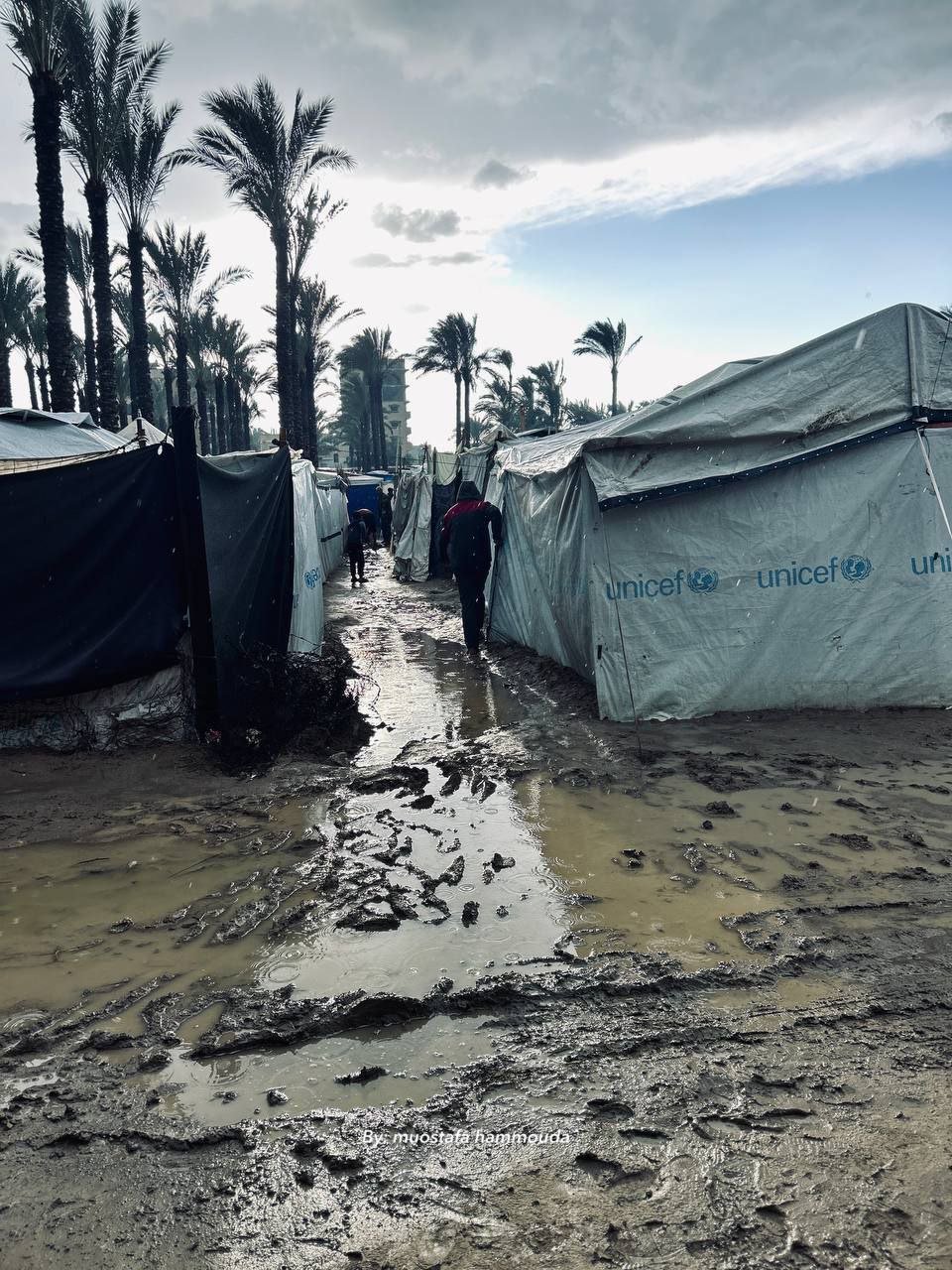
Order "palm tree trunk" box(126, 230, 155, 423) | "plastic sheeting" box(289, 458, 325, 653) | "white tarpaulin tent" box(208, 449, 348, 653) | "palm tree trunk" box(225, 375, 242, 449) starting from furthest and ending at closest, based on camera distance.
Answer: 1. "palm tree trunk" box(225, 375, 242, 449)
2. "palm tree trunk" box(126, 230, 155, 423)
3. "plastic sheeting" box(289, 458, 325, 653)
4. "white tarpaulin tent" box(208, 449, 348, 653)

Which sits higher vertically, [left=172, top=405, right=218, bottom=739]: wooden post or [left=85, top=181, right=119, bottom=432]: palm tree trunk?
[left=85, top=181, right=119, bottom=432]: palm tree trunk

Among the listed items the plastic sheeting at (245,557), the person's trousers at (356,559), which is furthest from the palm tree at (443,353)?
the plastic sheeting at (245,557)

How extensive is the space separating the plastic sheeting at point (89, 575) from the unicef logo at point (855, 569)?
507 centimetres

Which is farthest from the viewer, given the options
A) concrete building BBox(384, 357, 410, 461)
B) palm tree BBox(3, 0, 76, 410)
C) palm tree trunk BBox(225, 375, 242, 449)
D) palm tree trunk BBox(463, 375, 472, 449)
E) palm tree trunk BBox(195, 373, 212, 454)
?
concrete building BBox(384, 357, 410, 461)

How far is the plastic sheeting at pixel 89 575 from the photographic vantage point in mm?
5516

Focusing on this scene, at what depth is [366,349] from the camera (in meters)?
48.1

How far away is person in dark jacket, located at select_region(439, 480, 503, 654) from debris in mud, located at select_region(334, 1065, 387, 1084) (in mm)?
7177

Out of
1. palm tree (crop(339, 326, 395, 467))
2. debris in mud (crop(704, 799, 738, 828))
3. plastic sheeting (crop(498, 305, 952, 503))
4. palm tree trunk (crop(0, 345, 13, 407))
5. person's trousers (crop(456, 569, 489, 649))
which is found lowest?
debris in mud (crop(704, 799, 738, 828))

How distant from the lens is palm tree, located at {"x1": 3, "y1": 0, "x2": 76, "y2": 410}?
38.7ft

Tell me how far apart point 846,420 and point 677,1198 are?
5757mm

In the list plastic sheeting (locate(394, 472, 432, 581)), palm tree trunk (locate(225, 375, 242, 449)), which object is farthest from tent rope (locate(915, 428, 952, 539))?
palm tree trunk (locate(225, 375, 242, 449))

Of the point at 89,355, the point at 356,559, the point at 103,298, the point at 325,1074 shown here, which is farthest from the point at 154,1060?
the point at 89,355

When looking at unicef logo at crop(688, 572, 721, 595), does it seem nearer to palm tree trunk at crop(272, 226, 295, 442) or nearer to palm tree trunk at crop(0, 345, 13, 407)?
palm tree trunk at crop(272, 226, 295, 442)

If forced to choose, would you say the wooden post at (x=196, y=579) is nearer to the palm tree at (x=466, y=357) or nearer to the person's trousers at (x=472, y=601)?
the person's trousers at (x=472, y=601)
